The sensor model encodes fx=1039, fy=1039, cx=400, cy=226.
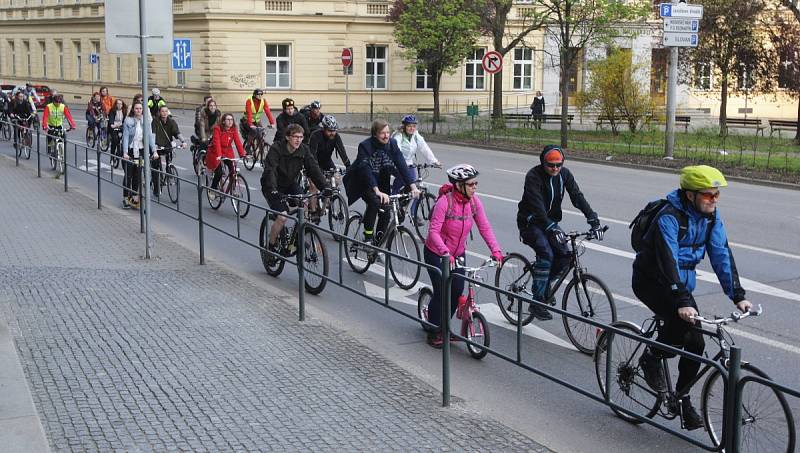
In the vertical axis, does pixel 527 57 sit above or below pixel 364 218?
above

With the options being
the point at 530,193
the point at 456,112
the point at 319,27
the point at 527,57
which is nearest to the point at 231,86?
the point at 319,27

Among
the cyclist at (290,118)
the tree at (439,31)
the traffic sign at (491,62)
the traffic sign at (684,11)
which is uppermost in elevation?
the tree at (439,31)

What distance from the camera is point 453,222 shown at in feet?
29.2

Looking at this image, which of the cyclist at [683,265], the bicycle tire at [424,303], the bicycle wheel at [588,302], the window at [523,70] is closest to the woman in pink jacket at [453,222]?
the bicycle tire at [424,303]

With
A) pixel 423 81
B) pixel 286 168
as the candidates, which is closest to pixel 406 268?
pixel 286 168

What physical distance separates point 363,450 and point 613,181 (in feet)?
58.3

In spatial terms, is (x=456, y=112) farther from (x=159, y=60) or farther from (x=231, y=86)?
(x=159, y=60)

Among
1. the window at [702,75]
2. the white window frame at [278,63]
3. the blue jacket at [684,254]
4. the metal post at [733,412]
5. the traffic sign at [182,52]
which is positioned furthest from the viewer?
the white window frame at [278,63]

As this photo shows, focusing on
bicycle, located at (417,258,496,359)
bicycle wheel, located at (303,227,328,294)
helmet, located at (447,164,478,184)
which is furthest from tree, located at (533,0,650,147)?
bicycle, located at (417,258,496,359)

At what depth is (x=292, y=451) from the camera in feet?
19.9

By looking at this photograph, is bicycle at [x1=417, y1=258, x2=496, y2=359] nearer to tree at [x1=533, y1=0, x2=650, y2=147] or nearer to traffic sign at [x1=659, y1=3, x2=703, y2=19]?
traffic sign at [x1=659, y1=3, x2=703, y2=19]

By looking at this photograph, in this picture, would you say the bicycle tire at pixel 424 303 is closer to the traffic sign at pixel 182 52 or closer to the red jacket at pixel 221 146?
the red jacket at pixel 221 146

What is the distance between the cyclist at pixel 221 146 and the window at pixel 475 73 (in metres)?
40.6

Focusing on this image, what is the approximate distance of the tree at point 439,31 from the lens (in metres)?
41.7
